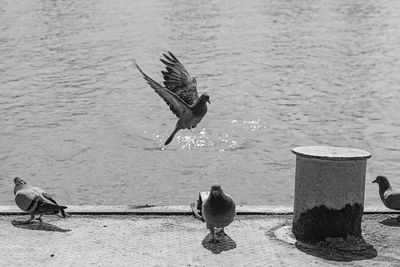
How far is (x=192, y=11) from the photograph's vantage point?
41.5 m

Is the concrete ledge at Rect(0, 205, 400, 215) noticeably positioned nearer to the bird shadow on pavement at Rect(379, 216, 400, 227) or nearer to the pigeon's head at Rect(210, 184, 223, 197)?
the bird shadow on pavement at Rect(379, 216, 400, 227)

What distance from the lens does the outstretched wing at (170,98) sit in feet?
27.9

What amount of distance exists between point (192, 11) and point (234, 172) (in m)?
26.9

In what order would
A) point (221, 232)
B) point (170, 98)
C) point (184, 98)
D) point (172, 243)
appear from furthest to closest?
1. point (184, 98)
2. point (170, 98)
3. point (221, 232)
4. point (172, 243)

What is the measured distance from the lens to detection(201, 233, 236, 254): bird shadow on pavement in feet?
27.0

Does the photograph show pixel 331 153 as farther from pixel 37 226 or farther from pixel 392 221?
pixel 37 226

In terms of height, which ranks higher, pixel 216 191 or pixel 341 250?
pixel 216 191

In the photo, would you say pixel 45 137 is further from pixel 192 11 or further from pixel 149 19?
pixel 192 11

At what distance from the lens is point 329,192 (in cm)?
845

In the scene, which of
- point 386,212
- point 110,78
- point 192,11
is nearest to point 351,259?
point 386,212

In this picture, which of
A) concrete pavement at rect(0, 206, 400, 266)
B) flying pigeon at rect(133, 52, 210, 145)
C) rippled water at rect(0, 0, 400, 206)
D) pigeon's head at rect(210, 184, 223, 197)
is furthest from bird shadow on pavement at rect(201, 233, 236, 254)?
rippled water at rect(0, 0, 400, 206)

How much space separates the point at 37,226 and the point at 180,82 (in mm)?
2688

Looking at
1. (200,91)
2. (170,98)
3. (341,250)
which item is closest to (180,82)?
(170,98)

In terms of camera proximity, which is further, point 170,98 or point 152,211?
point 152,211
